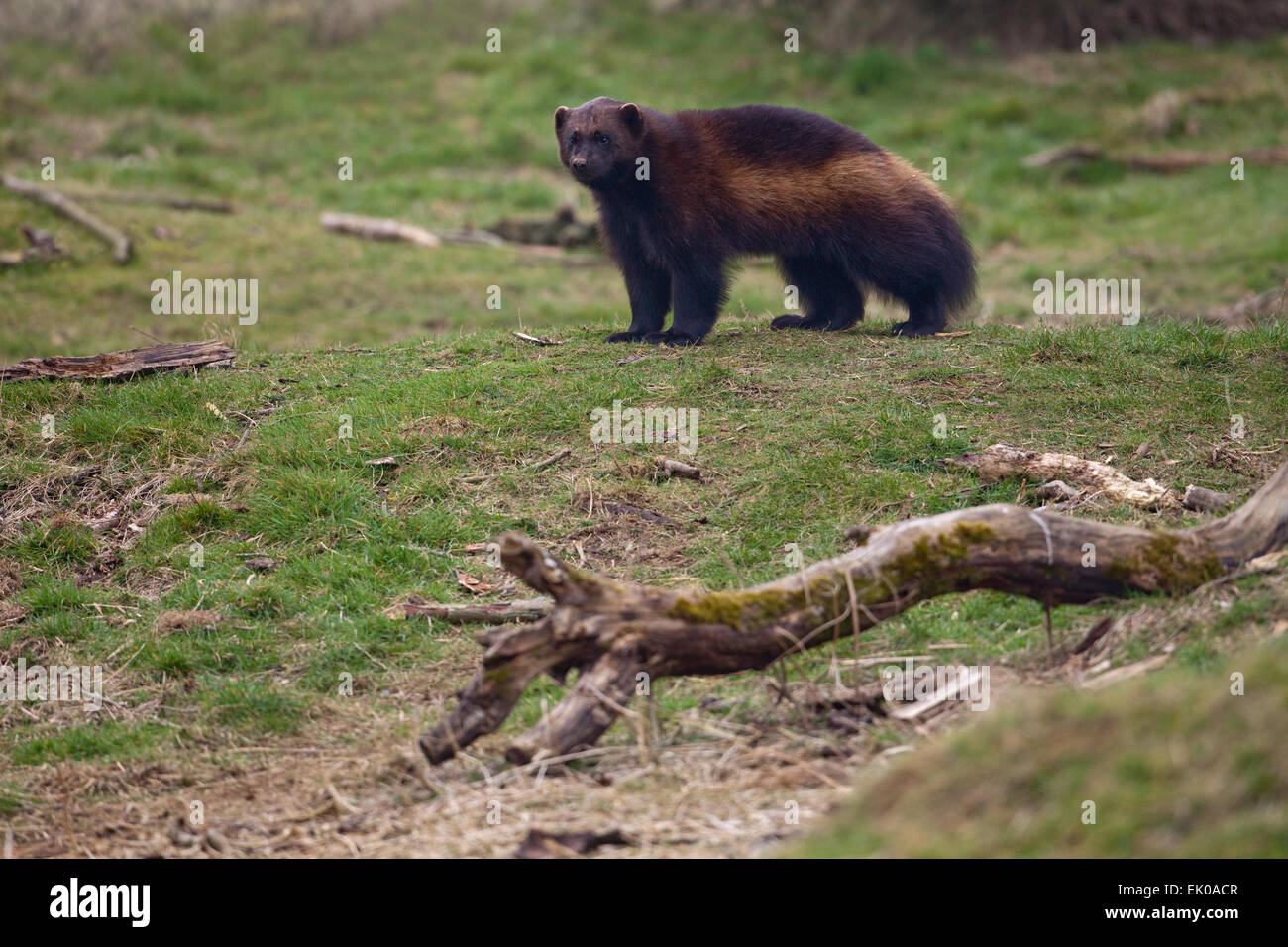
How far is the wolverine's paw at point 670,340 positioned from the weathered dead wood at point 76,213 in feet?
21.2

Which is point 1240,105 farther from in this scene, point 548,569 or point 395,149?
point 548,569

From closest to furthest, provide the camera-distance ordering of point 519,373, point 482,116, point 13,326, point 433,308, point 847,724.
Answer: point 847,724 → point 519,373 → point 13,326 → point 433,308 → point 482,116

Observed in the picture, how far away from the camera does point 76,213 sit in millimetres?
12570

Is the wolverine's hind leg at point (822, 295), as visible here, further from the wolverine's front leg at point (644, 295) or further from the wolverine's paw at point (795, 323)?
the wolverine's front leg at point (644, 295)

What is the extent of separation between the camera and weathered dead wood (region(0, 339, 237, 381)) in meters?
7.74

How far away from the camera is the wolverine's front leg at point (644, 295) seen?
8359 millimetres

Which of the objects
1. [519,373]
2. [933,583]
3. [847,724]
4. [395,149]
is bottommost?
[847,724]

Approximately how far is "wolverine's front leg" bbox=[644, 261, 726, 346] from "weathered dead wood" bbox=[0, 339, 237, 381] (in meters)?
2.88

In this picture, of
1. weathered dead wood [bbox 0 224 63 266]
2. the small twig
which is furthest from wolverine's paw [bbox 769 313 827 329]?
weathered dead wood [bbox 0 224 63 266]

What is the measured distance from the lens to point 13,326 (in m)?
11.0

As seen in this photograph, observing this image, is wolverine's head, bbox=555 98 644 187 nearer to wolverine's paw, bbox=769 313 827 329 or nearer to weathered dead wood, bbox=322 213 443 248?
wolverine's paw, bbox=769 313 827 329
